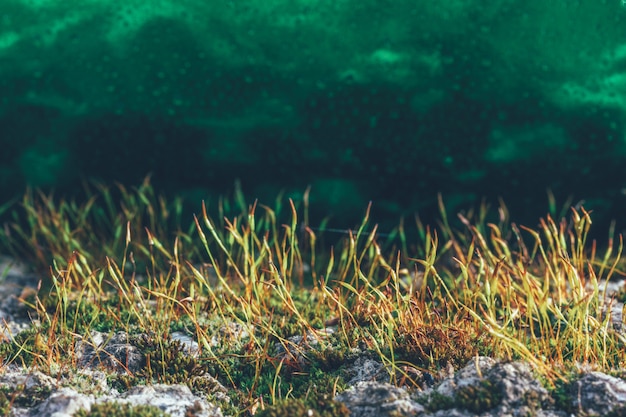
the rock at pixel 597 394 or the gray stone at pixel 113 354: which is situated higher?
the rock at pixel 597 394

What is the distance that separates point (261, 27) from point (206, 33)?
11.4 inches

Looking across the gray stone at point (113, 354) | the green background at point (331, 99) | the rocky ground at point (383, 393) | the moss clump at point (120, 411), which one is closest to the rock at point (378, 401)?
the rocky ground at point (383, 393)

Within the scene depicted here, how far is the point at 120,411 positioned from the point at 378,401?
34.1 inches

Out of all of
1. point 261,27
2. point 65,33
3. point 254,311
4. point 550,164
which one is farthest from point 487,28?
point 65,33

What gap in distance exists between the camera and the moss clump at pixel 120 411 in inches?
97.9

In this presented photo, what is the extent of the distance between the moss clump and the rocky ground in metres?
0.05

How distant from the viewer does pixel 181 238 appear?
13.2 ft

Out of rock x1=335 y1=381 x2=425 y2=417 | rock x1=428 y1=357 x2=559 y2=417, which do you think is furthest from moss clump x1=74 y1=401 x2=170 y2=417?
rock x1=428 y1=357 x2=559 y2=417

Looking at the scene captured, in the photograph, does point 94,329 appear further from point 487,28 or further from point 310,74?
point 487,28

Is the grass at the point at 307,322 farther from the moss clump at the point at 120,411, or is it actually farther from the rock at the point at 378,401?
the moss clump at the point at 120,411

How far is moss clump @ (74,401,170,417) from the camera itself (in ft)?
8.16

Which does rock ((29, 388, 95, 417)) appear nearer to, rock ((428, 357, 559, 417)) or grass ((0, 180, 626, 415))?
grass ((0, 180, 626, 415))

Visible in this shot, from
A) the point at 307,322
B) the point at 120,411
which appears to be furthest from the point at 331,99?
the point at 120,411

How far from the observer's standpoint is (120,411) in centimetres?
250
